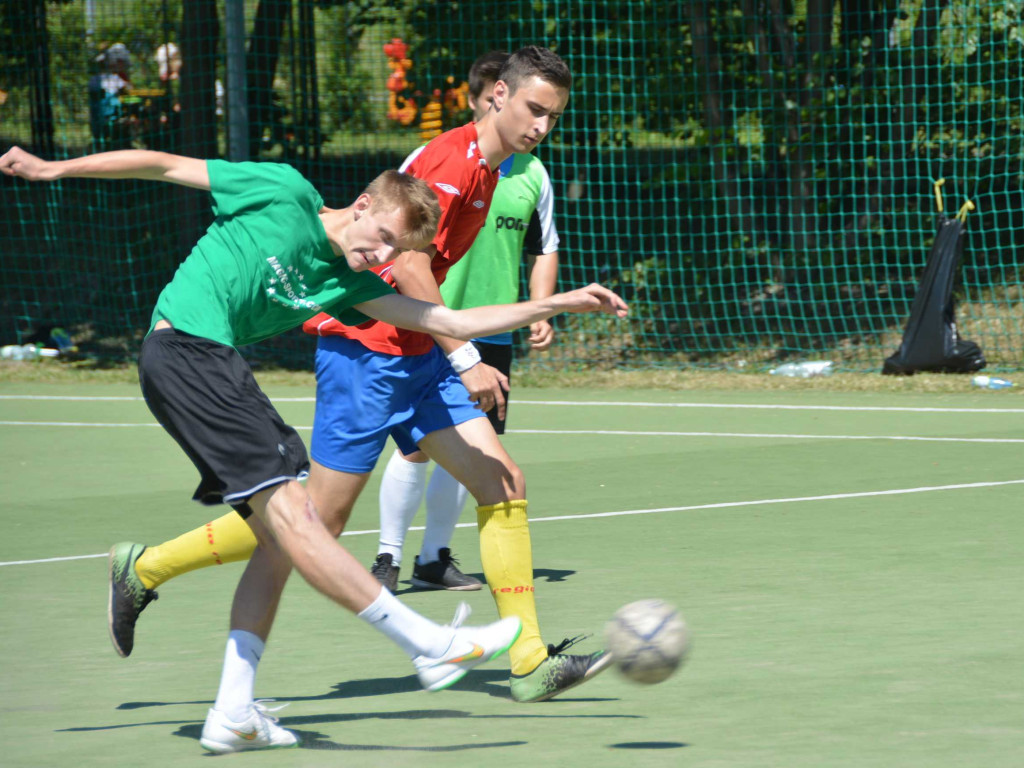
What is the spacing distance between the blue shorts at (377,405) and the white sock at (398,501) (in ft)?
4.00

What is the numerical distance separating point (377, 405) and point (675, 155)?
38.1 feet

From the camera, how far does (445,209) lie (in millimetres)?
4984

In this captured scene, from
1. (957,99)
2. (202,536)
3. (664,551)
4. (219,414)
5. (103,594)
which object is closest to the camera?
(219,414)

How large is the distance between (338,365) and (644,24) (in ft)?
37.9

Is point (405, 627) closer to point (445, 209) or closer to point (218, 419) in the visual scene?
point (218, 419)

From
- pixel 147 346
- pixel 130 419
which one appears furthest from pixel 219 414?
pixel 130 419

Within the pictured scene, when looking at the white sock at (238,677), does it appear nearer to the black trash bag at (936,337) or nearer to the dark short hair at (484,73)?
the dark short hair at (484,73)

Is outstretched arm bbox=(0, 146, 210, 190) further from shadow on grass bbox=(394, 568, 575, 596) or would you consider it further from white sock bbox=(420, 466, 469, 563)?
shadow on grass bbox=(394, 568, 575, 596)

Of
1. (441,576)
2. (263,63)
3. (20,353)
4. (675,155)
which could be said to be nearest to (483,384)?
(441,576)

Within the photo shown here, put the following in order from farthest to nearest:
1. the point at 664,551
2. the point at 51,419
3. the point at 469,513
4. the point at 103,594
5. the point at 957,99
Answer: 1. the point at 957,99
2. the point at 51,419
3. the point at 469,513
4. the point at 664,551
5. the point at 103,594

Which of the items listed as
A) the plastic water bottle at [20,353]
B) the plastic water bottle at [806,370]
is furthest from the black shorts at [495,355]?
the plastic water bottle at [20,353]

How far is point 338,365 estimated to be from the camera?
5051 millimetres

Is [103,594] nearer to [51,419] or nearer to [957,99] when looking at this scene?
[51,419]

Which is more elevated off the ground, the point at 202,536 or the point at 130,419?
the point at 202,536
